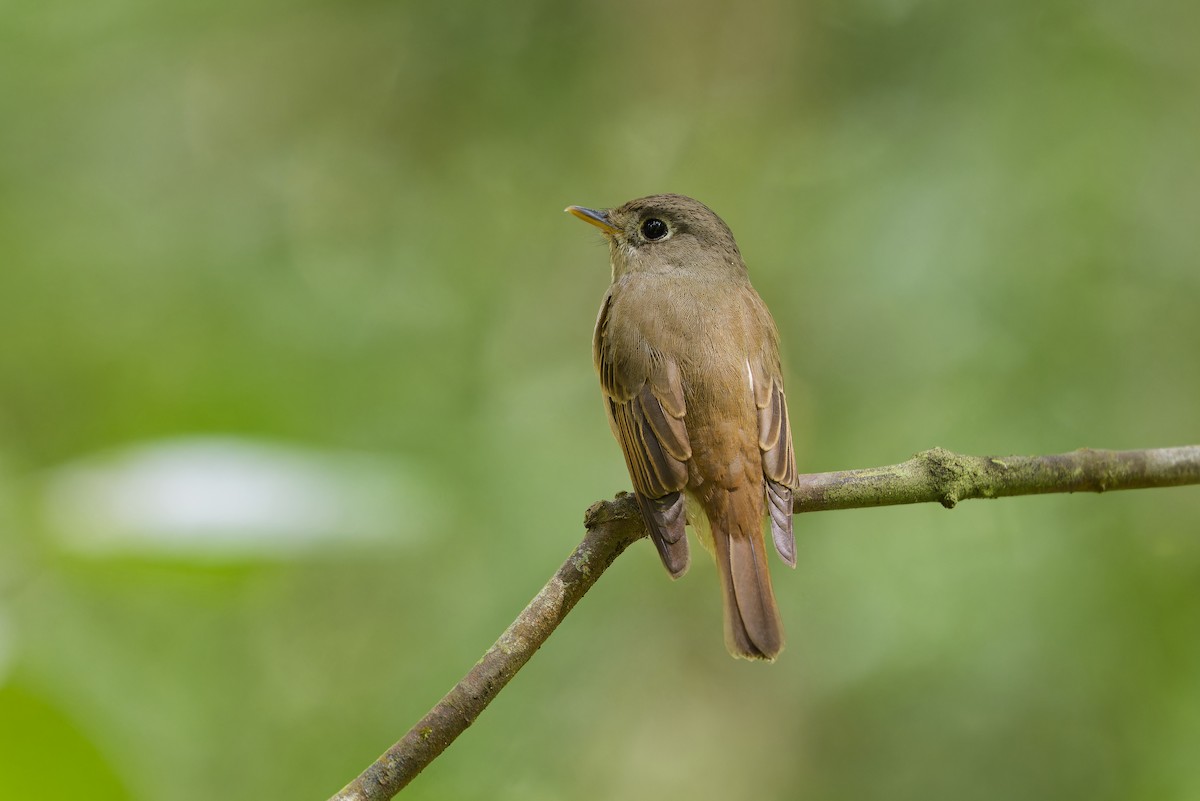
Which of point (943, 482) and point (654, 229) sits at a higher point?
point (654, 229)

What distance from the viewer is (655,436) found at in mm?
3299

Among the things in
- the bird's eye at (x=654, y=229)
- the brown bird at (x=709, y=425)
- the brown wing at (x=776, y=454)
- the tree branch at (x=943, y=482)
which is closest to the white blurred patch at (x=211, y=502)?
the tree branch at (x=943, y=482)

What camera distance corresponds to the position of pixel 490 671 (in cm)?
214

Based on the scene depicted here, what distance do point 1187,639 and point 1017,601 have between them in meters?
0.65

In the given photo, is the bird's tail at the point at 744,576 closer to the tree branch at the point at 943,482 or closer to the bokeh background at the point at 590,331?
the tree branch at the point at 943,482

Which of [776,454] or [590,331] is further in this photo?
[590,331]

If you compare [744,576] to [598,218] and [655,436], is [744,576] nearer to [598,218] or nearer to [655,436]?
[655,436]

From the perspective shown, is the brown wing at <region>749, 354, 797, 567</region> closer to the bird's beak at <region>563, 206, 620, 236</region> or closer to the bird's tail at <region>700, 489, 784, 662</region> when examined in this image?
the bird's tail at <region>700, 489, 784, 662</region>

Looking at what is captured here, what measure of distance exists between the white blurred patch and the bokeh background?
1.92 metres

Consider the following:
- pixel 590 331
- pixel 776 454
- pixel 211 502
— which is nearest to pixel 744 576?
pixel 776 454

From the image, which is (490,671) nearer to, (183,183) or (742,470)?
(742,470)

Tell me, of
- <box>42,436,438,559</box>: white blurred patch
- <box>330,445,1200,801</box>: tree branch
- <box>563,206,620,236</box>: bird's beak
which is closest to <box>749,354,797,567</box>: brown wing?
<box>330,445,1200,801</box>: tree branch

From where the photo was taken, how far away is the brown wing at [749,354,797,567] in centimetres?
316

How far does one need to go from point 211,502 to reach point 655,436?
65.2 inches
